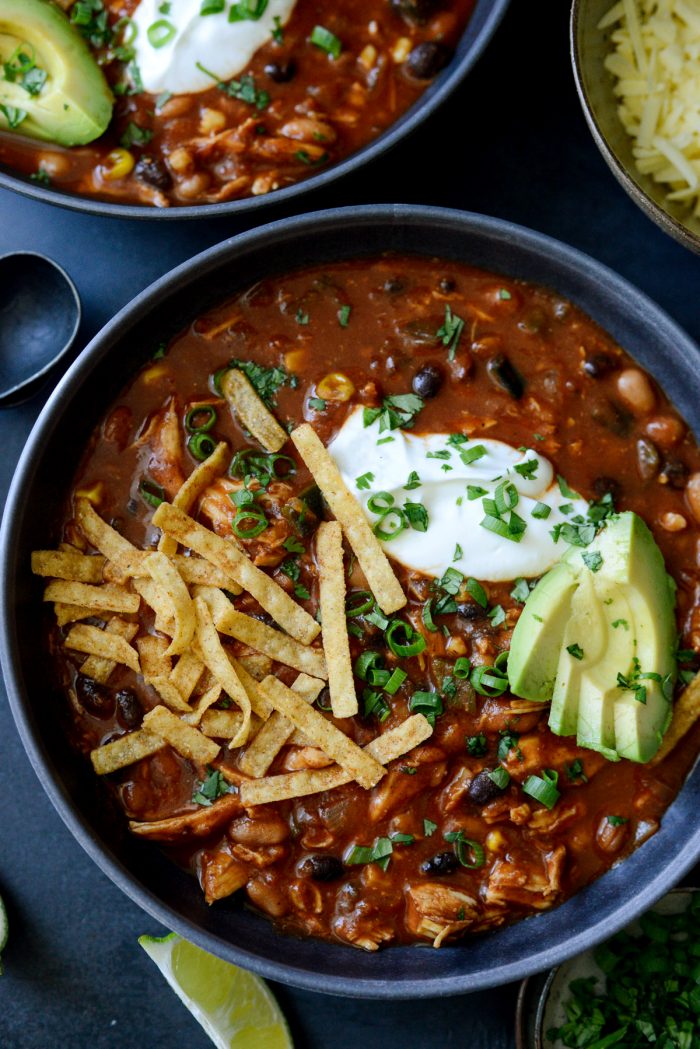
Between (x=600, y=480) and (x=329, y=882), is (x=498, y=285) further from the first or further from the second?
(x=329, y=882)

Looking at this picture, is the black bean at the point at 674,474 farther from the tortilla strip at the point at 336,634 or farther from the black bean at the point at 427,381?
the tortilla strip at the point at 336,634

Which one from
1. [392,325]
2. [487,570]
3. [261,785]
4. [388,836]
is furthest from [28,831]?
[392,325]

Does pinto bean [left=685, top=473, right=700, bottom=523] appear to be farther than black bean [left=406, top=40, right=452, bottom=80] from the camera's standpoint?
No

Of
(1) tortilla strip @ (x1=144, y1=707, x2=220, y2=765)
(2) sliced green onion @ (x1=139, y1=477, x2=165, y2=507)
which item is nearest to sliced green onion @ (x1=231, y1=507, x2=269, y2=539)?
(2) sliced green onion @ (x1=139, y1=477, x2=165, y2=507)

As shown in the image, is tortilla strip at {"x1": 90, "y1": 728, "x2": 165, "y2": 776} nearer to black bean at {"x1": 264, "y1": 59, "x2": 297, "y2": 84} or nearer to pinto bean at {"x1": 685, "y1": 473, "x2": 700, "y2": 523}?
pinto bean at {"x1": 685, "y1": 473, "x2": 700, "y2": 523}

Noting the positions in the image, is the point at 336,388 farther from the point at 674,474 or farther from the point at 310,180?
the point at 674,474

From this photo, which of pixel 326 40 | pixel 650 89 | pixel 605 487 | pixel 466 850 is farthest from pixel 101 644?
pixel 650 89
